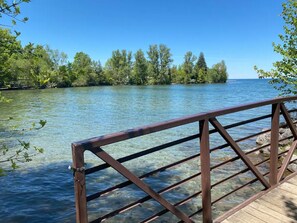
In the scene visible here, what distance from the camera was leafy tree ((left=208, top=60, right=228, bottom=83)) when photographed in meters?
116

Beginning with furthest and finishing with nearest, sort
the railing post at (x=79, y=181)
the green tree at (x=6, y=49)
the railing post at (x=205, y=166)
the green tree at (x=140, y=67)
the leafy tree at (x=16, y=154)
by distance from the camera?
the green tree at (x=140, y=67)
the green tree at (x=6, y=49)
the leafy tree at (x=16, y=154)
the railing post at (x=205, y=166)
the railing post at (x=79, y=181)

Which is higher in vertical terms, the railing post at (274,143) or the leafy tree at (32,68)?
the leafy tree at (32,68)

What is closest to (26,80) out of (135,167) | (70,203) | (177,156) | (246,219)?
(246,219)

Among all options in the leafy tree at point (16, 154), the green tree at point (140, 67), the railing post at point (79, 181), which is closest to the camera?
the railing post at point (79, 181)

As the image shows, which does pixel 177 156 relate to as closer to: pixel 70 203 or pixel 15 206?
pixel 70 203

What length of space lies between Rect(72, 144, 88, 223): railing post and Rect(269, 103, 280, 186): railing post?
285 cm

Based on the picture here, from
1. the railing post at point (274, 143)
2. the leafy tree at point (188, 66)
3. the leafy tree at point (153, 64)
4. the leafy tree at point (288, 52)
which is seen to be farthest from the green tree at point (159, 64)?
the railing post at point (274, 143)

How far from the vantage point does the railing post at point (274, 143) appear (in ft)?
12.0

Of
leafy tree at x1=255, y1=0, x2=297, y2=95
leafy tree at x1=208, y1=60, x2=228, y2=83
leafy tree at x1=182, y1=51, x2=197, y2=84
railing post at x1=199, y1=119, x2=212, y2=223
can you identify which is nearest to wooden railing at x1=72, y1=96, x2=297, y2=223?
railing post at x1=199, y1=119, x2=212, y2=223

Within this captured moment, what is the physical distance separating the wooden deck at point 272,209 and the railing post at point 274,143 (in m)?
0.19

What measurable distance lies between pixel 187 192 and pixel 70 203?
3070mm

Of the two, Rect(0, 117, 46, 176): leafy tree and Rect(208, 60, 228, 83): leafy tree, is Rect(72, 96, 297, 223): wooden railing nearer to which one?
Rect(0, 117, 46, 176): leafy tree

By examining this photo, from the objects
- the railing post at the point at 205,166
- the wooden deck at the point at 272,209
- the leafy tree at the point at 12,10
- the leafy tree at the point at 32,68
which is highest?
the leafy tree at the point at 12,10

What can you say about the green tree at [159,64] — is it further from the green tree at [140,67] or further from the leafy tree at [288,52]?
the leafy tree at [288,52]
